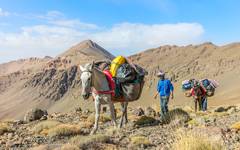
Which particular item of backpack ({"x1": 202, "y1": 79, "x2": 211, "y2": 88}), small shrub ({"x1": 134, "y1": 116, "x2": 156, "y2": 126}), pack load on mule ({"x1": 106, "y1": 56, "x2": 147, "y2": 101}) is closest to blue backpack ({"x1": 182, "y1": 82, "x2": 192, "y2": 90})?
backpack ({"x1": 202, "y1": 79, "x2": 211, "y2": 88})

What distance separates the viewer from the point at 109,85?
16281 millimetres

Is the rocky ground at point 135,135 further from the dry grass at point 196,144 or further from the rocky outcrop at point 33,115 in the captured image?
the rocky outcrop at point 33,115

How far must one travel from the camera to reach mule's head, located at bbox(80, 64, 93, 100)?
15344 millimetres

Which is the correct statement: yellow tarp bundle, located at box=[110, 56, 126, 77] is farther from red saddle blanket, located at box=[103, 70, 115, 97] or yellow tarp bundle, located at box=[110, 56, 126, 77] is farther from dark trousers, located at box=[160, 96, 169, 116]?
dark trousers, located at box=[160, 96, 169, 116]

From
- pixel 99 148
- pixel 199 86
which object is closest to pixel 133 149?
pixel 99 148

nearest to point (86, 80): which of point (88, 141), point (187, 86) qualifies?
point (88, 141)

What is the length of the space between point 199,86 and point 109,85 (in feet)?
35.6

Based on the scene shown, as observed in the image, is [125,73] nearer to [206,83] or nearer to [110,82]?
[110,82]

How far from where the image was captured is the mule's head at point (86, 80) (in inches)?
604

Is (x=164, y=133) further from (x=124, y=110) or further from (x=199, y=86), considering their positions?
(x=199, y=86)

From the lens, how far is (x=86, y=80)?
15375 millimetres

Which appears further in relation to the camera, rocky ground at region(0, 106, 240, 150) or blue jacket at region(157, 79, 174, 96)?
blue jacket at region(157, 79, 174, 96)

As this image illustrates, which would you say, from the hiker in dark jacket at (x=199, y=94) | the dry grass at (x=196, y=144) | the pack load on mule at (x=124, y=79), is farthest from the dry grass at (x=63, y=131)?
the hiker in dark jacket at (x=199, y=94)

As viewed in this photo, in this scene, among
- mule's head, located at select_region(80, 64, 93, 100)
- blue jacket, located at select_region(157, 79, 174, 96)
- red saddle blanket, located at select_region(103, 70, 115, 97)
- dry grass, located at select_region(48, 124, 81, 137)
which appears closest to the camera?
mule's head, located at select_region(80, 64, 93, 100)
